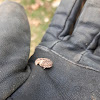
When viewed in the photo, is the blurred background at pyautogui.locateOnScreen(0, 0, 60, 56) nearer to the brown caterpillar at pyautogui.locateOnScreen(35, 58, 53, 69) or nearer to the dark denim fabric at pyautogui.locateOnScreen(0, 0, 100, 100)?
the dark denim fabric at pyautogui.locateOnScreen(0, 0, 100, 100)

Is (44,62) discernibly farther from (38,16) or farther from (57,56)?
(38,16)

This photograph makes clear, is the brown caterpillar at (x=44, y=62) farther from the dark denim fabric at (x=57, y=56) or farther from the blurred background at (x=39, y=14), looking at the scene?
the blurred background at (x=39, y=14)

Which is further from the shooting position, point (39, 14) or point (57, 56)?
point (39, 14)

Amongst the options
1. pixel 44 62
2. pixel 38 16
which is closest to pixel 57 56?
pixel 44 62

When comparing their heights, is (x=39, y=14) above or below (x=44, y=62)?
below

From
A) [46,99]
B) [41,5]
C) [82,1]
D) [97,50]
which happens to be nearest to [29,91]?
[46,99]

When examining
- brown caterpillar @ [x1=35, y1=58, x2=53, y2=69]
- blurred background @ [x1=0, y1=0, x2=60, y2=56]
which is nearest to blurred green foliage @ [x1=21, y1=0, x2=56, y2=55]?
blurred background @ [x1=0, y1=0, x2=60, y2=56]

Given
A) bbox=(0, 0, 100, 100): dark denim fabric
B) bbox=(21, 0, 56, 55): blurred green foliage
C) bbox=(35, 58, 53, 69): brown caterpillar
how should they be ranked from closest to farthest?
bbox=(0, 0, 100, 100): dark denim fabric
bbox=(35, 58, 53, 69): brown caterpillar
bbox=(21, 0, 56, 55): blurred green foliage

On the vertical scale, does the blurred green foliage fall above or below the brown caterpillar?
below

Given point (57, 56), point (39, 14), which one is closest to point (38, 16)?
point (39, 14)
